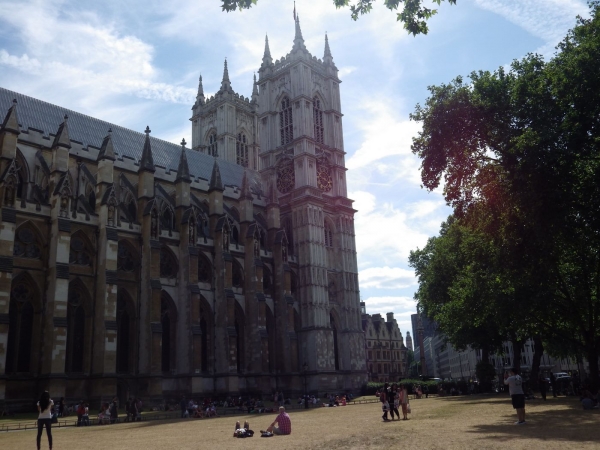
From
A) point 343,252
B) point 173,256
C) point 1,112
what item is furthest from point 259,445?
point 343,252

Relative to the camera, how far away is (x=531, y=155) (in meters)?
21.5

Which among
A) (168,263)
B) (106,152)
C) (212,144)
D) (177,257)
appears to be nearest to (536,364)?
(177,257)

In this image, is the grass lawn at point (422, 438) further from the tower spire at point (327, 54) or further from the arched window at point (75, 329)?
the tower spire at point (327, 54)

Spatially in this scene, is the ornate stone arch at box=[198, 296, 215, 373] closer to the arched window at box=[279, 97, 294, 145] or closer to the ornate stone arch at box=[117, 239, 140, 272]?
the ornate stone arch at box=[117, 239, 140, 272]

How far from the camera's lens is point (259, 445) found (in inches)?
564

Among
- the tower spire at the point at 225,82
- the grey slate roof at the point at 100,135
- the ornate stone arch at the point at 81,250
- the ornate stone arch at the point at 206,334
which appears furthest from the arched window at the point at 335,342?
the tower spire at the point at 225,82

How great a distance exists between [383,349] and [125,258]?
70.6 meters

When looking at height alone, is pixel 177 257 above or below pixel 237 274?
above

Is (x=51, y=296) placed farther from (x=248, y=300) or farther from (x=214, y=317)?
(x=248, y=300)

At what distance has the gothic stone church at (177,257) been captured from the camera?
34844 millimetres

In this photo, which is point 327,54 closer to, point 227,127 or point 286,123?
point 286,123

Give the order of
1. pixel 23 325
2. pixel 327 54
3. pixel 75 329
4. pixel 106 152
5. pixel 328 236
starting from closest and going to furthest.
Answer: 1. pixel 23 325
2. pixel 75 329
3. pixel 106 152
4. pixel 328 236
5. pixel 327 54

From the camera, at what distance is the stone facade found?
98.4 m

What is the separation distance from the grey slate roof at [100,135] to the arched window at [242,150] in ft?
29.5
